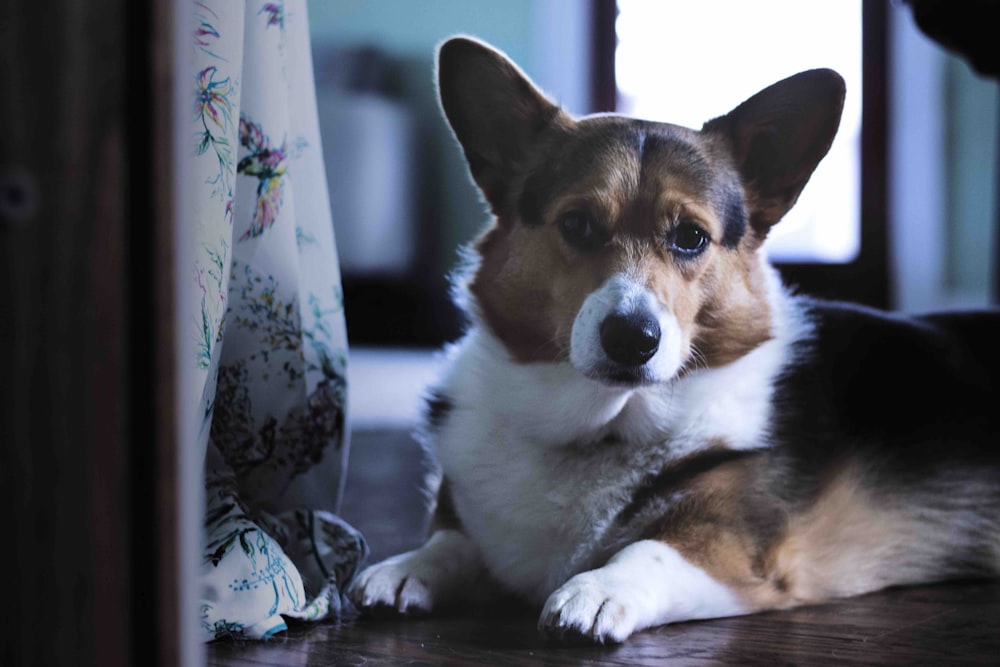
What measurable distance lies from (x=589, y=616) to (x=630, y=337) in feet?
1.09

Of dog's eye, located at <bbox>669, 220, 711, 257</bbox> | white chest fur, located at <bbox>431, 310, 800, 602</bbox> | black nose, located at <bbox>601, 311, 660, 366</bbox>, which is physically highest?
dog's eye, located at <bbox>669, 220, 711, 257</bbox>

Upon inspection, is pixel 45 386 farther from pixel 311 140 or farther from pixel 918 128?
pixel 918 128

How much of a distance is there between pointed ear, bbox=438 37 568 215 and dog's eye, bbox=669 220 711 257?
0.89 ft

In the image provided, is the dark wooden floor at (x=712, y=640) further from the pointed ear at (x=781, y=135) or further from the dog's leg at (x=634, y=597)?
the pointed ear at (x=781, y=135)

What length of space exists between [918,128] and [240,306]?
4137mm

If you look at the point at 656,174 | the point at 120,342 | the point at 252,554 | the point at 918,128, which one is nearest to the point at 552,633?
the point at 252,554

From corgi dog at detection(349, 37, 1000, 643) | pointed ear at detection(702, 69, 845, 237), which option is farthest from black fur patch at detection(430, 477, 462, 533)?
pointed ear at detection(702, 69, 845, 237)

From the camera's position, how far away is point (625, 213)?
4.56 feet

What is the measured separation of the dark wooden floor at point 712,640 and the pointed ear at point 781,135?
0.56 metres

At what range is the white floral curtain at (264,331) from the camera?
1.22m

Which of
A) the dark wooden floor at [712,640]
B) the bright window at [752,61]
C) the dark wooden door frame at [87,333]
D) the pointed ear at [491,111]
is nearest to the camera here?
the dark wooden door frame at [87,333]

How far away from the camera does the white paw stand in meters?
1.36

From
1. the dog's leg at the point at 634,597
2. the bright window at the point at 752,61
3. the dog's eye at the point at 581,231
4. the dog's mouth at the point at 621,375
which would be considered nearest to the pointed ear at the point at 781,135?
the dog's eye at the point at 581,231

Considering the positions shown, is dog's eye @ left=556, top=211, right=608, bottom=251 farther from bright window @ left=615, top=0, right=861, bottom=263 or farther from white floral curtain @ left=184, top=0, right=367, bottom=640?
bright window @ left=615, top=0, right=861, bottom=263
